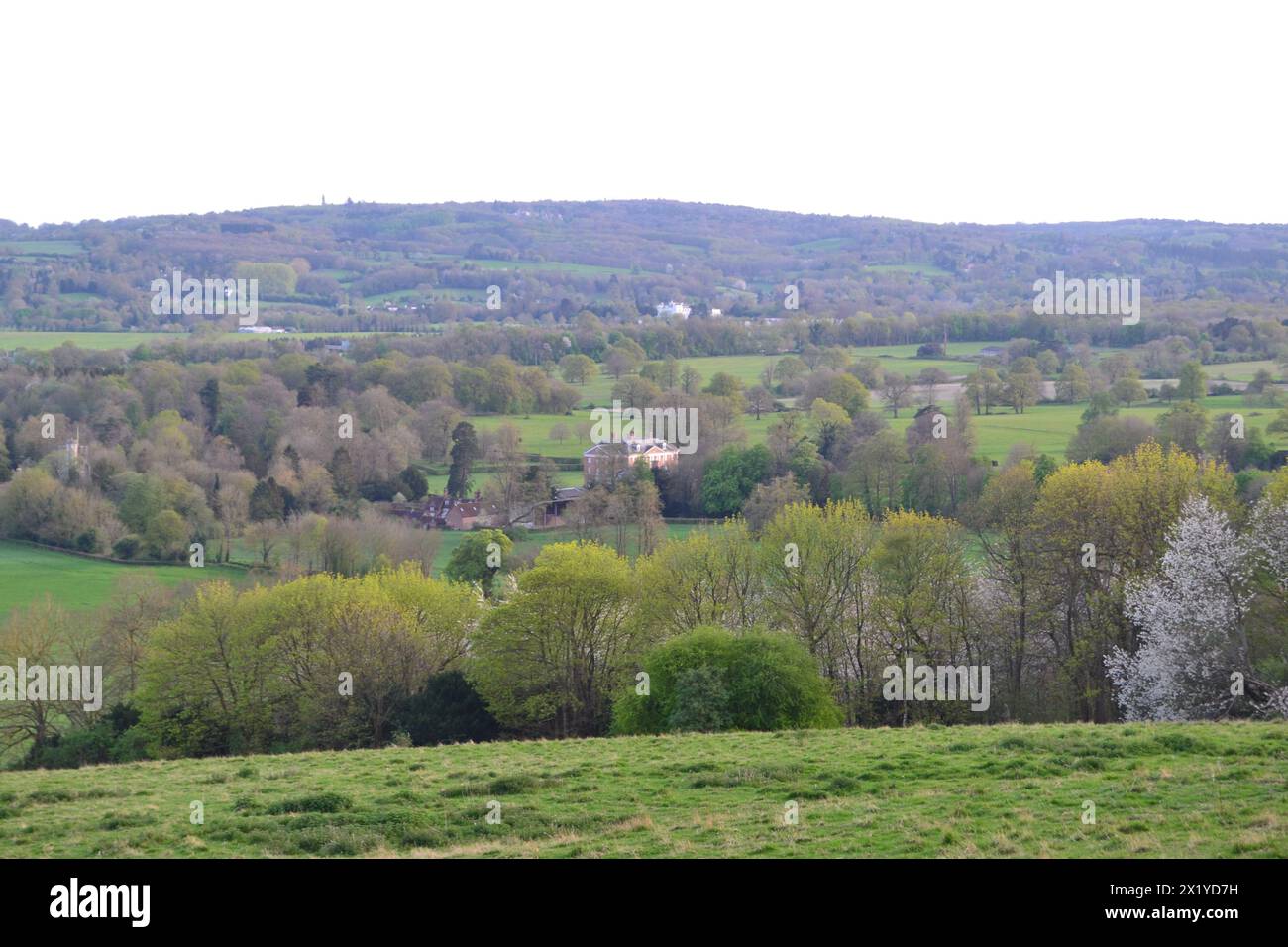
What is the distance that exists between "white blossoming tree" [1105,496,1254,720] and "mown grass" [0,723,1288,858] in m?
5.69

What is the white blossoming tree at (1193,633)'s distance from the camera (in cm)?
2472

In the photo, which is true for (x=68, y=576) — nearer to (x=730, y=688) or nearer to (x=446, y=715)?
(x=446, y=715)

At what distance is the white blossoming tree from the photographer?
24719mm

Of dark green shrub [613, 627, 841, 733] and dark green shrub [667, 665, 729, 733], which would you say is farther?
dark green shrub [613, 627, 841, 733]

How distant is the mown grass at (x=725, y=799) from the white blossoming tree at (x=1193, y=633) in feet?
18.7

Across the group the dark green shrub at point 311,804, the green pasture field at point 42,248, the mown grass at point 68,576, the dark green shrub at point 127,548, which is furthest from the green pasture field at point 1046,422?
the green pasture field at point 42,248

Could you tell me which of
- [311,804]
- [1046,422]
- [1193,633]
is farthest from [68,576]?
[1046,422]

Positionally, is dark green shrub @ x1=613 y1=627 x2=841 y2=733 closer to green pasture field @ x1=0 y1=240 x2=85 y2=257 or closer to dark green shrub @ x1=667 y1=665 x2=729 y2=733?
dark green shrub @ x1=667 y1=665 x2=729 y2=733

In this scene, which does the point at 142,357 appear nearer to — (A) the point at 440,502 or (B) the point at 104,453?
(B) the point at 104,453

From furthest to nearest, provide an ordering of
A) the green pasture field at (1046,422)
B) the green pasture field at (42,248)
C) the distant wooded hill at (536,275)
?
the green pasture field at (42,248)
the distant wooded hill at (536,275)
the green pasture field at (1046,422)

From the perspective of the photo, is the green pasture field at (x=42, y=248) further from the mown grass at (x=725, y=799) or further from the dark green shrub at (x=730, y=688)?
the mown grass at (x=725, y=799)

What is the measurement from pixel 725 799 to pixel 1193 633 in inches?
531

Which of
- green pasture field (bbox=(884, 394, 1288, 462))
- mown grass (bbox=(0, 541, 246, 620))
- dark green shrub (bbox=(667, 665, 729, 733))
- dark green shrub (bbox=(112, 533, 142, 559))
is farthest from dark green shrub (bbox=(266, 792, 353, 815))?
green pasture field (bbox=(884, 394, 1288, 462))

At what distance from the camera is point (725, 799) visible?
15828mm
